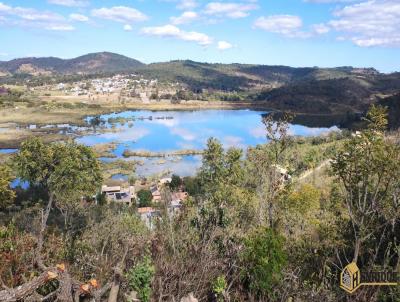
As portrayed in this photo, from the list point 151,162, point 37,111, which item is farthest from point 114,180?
point 37,111

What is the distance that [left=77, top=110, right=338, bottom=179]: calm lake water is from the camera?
69.4m

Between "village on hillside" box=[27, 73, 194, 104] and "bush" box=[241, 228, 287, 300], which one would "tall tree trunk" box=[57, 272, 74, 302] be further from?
"village on hillside" box=[27, 73, 194, 104]

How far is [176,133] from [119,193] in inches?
1968

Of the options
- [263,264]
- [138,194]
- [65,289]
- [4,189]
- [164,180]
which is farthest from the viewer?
[164,180]

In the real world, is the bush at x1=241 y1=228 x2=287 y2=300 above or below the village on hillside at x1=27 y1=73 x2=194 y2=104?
above

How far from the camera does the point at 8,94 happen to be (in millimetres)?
139875

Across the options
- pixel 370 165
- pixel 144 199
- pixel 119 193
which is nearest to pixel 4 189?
pixel 144 199

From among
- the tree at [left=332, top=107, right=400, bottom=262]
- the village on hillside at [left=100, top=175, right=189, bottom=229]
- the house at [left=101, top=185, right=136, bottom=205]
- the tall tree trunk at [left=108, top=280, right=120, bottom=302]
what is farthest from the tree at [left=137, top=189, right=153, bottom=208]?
the tall tree trunk at [left=108, top=280, right=120, bottom=302]

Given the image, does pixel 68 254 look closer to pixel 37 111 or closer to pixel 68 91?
pixel 37 111

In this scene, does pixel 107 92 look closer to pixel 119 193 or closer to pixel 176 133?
pixel 176 133

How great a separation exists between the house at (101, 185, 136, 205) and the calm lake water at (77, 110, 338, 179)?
9.65 metres

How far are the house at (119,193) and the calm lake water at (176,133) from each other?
9.65m

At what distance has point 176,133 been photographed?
97.2m

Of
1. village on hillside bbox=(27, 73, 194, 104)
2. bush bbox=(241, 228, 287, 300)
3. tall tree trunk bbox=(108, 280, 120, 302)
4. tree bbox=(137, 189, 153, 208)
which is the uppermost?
tall tree trunk bbox=(108, 280, 120, 302)
